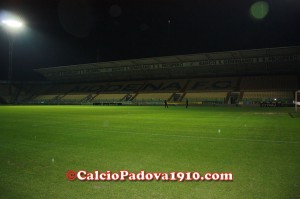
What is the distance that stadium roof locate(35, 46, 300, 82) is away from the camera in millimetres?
54156

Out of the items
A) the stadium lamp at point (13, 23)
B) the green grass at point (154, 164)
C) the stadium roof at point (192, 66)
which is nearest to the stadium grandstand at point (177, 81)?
the stadium roof at point (192, 66)

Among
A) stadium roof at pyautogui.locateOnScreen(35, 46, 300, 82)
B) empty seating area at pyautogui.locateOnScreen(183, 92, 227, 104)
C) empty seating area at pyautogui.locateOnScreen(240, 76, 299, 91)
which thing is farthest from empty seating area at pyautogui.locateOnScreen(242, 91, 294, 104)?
stadium roof at pyautogui.locateOnScreen(35, 46, 300, 82)

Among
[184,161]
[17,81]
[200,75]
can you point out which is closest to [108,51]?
[200,75]

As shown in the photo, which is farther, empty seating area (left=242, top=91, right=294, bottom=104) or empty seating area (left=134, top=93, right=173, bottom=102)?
empty seating area (left=134, top=93, right=173, bottom=102)

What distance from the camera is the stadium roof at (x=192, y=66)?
54.2 m

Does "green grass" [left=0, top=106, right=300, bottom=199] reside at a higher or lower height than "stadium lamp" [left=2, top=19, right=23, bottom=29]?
lower

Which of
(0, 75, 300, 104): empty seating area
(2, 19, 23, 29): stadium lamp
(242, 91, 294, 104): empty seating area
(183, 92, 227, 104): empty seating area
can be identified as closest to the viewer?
(2, 19, 23, 29): stadium lamp

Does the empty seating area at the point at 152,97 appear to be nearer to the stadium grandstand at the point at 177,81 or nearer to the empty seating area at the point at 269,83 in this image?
the stadium grandstand at the point at 177,81

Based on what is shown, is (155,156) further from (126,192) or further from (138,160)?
(126,192)

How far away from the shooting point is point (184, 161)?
7.12 meters

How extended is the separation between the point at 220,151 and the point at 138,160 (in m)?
2.69

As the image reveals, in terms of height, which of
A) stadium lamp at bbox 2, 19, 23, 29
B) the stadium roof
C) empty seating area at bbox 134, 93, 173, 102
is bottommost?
empty seating area at bbox 134, 93, 173, 102

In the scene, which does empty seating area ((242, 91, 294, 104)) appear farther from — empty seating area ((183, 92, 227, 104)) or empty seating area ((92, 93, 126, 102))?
empty seating area ((92, 93, 126, 102))

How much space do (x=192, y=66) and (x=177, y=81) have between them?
244 inches
